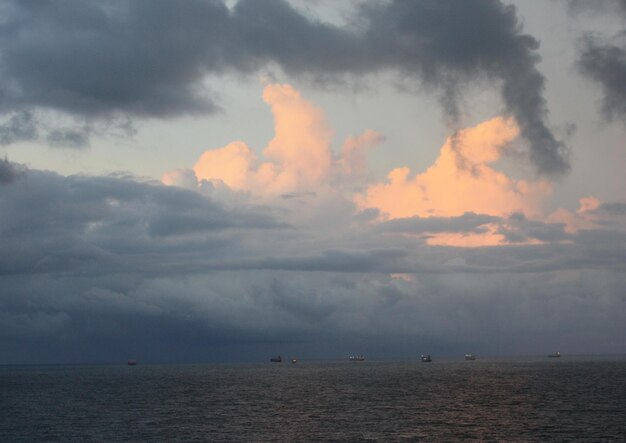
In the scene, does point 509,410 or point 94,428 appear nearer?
point 94,428

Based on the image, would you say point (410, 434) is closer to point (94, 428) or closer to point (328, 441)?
point (328, 441)

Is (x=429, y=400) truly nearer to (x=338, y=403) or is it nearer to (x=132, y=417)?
(x=338, y=403)

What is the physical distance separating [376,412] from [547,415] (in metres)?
36.2

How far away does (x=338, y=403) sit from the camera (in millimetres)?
187875

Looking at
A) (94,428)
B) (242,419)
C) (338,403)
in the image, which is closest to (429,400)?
(338,403)

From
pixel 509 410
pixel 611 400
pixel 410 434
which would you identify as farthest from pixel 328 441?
pixel 611 400

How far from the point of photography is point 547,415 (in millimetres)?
152625

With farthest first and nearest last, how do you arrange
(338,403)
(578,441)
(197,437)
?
(338,403)
(197,437)
(578,441)

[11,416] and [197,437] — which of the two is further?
[11,416]

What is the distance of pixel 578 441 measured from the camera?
11581 cm

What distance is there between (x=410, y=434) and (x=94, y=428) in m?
59.5

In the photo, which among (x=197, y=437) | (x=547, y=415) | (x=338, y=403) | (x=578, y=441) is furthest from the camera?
(x=338, y=403)

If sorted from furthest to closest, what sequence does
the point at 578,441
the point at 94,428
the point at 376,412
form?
the point at 376,412 < the point at 94,428 < the point at 578,441

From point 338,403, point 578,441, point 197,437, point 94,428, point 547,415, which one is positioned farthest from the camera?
point 338,403
